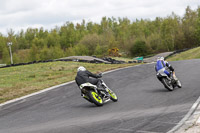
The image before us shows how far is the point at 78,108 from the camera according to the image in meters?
11.4

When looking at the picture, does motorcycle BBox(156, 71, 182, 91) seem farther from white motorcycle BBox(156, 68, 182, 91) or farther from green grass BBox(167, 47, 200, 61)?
green grass BBox(167, 47, 200, 61)

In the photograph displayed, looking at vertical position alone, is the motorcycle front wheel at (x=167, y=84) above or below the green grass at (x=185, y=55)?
above

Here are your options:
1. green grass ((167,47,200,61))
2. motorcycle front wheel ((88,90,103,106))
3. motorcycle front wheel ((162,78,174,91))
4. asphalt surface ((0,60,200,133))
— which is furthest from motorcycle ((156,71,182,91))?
green grass ((167,47,200,61))

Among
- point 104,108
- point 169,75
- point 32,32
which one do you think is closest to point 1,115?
point 104,108

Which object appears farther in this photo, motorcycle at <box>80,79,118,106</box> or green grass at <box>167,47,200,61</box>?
green grass at <box>167,47,200,61</box>

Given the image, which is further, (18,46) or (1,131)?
(18,46)

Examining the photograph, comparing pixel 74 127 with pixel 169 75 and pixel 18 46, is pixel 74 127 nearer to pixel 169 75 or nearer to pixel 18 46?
pixel 169 75

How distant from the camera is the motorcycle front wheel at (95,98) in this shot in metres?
10.9

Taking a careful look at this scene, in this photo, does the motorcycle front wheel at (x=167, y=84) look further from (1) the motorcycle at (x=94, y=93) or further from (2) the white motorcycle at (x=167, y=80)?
(1) the motorcycle at (x=94, y=93)

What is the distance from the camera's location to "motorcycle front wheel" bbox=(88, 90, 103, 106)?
10948 millimetres

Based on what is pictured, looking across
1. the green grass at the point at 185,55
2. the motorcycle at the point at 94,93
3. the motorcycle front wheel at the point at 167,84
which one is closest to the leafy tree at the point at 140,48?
the green grass at the point at 185,55

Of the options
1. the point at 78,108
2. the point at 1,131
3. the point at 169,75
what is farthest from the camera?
the point at 169,75

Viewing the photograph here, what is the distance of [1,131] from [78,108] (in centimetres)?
335

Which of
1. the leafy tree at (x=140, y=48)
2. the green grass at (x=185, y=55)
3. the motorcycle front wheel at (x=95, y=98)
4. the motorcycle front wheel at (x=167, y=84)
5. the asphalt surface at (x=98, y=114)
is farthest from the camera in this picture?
the leafy tree at (x=140, y=48)
